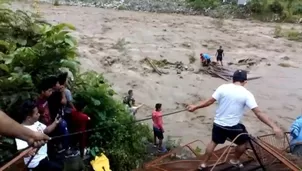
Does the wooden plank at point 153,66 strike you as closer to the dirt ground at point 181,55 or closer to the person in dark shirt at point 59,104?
the dirt ground at point 181,55

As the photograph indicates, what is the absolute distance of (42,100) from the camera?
6668 mm

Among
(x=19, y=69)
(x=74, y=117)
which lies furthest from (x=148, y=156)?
(x=19, y=69)

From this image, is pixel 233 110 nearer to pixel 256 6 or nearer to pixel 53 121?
pixel 53 121

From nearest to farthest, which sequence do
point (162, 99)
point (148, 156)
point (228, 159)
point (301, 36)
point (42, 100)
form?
point (228, 159) → point (42, 100) → point (148, 156) → point (162, 99) → point (301, 36)

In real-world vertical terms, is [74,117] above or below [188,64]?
above

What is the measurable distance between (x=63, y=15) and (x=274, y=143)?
2278cm

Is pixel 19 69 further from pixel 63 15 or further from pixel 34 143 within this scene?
pixel 63 15

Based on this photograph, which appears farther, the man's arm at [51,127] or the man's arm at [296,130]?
the man's arm at [296,130]

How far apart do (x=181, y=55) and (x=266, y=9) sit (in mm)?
12939

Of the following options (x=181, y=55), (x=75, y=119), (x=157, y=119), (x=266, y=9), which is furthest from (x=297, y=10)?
(x=75, y=119)

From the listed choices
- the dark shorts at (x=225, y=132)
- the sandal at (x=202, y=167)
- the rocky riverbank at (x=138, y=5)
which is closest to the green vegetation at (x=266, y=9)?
the rocky riverbank at (x=138, y=5)

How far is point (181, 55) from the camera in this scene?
21.9 metres

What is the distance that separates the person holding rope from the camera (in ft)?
10.8

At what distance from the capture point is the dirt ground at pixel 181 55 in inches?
604
